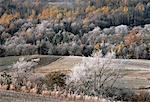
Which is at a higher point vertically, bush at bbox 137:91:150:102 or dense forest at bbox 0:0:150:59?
dense forest at bbox 0:0:150:59

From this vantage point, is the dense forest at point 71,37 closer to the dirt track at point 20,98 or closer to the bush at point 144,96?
the bush at point 144,96

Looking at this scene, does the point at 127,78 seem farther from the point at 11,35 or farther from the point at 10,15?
the point at 10,15

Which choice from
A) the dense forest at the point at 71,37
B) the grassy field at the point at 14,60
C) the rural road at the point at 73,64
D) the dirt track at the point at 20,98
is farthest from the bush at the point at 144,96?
the dense forest at the point at 71,37

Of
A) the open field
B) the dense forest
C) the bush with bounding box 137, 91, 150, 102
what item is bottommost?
the open field

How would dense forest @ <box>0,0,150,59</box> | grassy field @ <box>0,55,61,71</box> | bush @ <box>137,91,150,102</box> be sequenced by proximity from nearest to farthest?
bush @ <box>137,91,150,102</box> < grassy field @ <box>0,55,61,71</box> < dense forest @ <box>0,0,150,59</box>

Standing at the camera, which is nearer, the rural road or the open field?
the open field

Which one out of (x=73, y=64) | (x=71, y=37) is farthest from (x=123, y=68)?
(x=71, y=37)

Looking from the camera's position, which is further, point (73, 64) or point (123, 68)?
point (73, 64)

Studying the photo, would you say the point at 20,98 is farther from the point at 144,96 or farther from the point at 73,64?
the point at 73,64

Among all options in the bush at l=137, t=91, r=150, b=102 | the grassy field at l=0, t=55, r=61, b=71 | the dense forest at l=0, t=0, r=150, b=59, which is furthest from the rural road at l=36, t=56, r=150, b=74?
the bush at l=137, t=91, r=150, b=102

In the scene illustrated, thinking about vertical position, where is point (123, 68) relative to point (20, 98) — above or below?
below

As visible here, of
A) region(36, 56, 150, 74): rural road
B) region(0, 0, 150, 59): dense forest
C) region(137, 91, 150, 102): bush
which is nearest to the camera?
region(137, 91, 150, 102): bush

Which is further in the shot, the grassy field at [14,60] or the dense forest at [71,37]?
the dense forest at [71,37]

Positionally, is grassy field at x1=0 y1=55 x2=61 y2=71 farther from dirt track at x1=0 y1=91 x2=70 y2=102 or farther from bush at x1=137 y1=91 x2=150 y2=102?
dirt track at x1=0 y1=91 x2=70 y2=102
